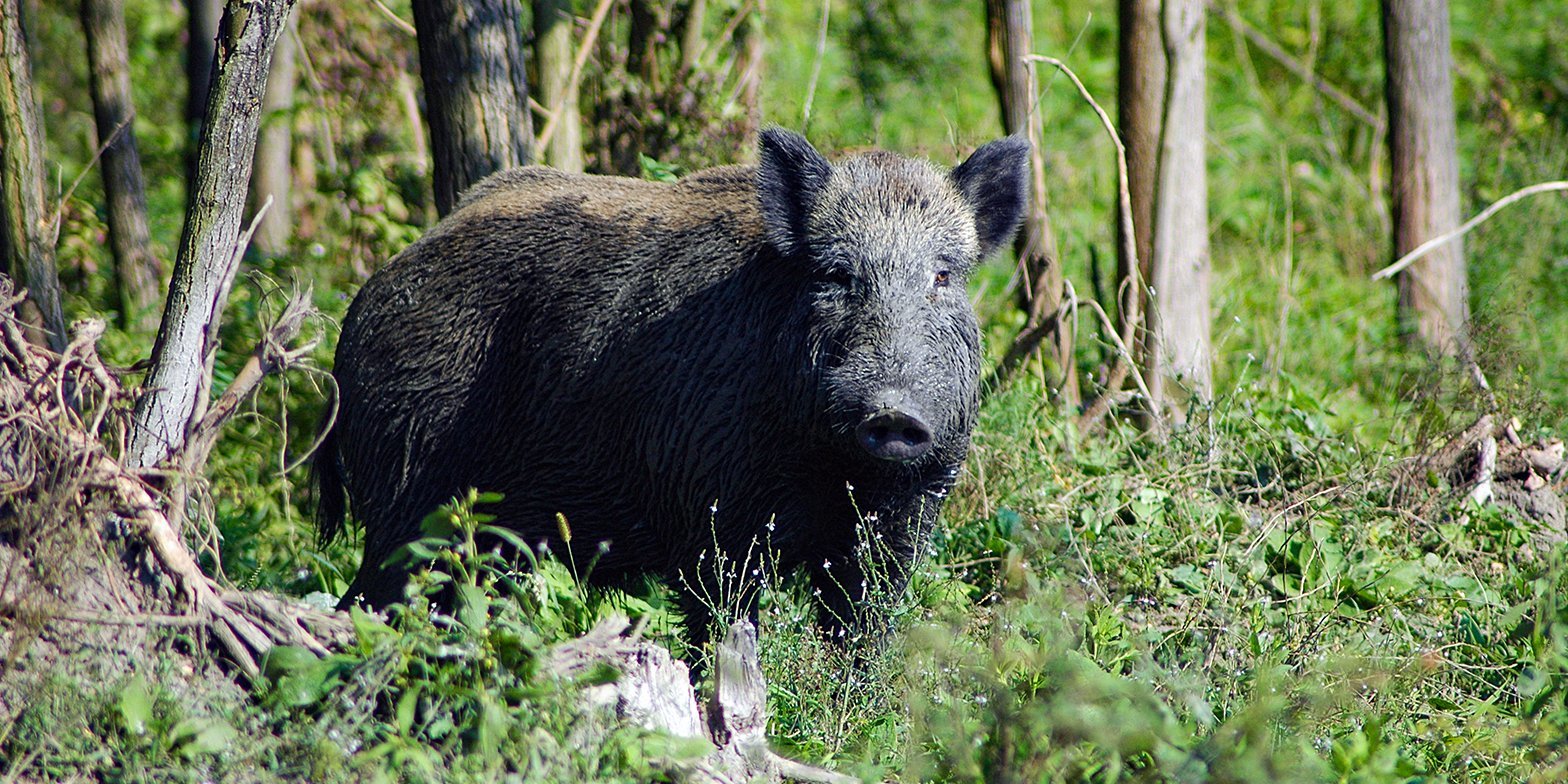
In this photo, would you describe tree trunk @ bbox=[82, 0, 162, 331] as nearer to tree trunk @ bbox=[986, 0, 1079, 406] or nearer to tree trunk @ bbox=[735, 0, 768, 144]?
tree trunk @ bbox=[735, 0, 768, 144]

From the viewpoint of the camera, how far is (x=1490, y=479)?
5.05m

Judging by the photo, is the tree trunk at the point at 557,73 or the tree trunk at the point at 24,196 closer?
the tree trunk at the point at 24,196

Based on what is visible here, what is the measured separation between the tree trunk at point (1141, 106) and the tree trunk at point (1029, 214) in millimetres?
317

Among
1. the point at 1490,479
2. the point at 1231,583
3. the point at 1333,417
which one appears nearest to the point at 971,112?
the point at 1333,417

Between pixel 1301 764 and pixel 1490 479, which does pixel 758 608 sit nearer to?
pixel 1301 764

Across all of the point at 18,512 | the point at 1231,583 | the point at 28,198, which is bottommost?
the point at 1231,583

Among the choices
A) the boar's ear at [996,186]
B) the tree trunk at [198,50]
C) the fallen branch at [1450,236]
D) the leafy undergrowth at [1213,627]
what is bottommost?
the leafy undergrowth at [1213,627]

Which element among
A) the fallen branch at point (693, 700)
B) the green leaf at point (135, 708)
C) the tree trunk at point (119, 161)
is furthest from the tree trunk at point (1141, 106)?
the tree trunk at point (119, 161)

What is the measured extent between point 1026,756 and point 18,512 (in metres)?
2.29

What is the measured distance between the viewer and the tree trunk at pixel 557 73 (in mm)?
5883

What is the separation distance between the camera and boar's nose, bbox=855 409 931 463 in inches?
141

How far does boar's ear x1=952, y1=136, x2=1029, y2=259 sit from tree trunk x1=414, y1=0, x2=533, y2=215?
1975 mm

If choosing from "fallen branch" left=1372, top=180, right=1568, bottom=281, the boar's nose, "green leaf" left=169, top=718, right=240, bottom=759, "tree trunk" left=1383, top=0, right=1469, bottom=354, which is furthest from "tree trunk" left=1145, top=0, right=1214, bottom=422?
"green leaf" left=169, top=718, right=240, bottom=759

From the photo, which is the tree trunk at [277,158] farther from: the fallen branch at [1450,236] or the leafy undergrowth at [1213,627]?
the fallen branch at [1450,236]
